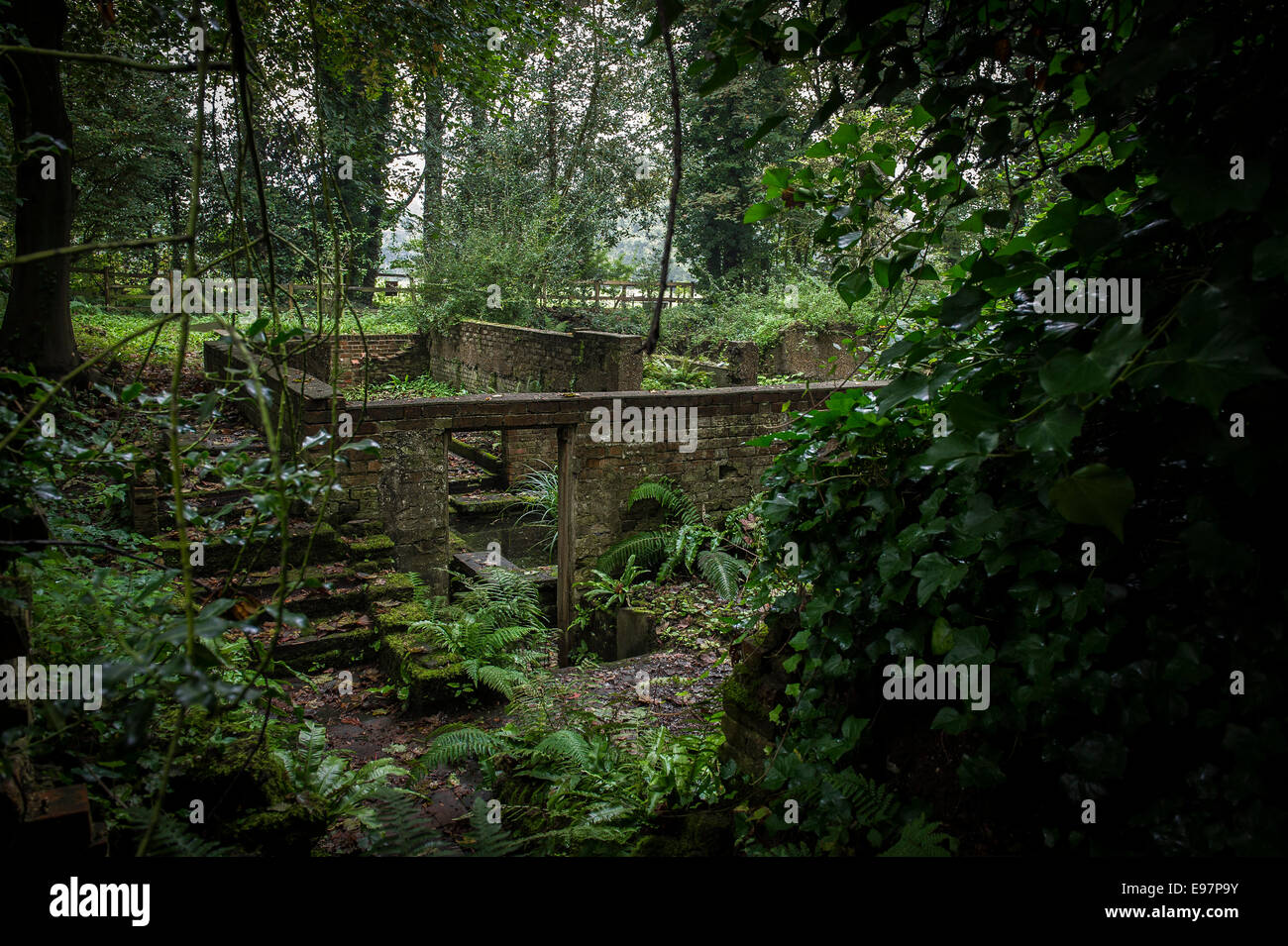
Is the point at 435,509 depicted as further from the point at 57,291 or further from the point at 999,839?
the point at 999,839

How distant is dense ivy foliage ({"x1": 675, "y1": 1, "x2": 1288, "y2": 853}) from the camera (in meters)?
1.35

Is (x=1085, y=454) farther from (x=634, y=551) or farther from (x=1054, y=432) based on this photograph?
(x=634, y=551)

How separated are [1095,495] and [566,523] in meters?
6.81

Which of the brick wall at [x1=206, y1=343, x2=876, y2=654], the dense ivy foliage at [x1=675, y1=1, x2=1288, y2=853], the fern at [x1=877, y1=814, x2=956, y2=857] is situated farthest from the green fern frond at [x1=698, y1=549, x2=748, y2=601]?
the fern at [x1=877, y1=814, x2=956, y2=857]

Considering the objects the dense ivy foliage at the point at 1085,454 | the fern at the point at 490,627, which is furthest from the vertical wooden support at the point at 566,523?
the dense ivy foliage at the point at 1085,454

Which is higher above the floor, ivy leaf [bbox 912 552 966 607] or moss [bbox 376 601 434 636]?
ivy leaf [bbox 912 552 966 607]

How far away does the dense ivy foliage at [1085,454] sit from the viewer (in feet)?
4.43

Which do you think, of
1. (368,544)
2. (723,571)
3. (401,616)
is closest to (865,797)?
(723,571)

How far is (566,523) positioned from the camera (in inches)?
311

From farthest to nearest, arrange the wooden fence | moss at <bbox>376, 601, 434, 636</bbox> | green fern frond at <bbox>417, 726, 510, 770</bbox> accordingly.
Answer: the wooden fence < moss at <bbox>376, 601, 434, 636</bbox> < green fern frond at <bbox>417, 726, 510, 770</bbox>

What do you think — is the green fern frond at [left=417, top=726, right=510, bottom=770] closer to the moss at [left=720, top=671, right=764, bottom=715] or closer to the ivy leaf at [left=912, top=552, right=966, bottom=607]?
the moss at [left=720, top=671, right=764, bottom=715]
